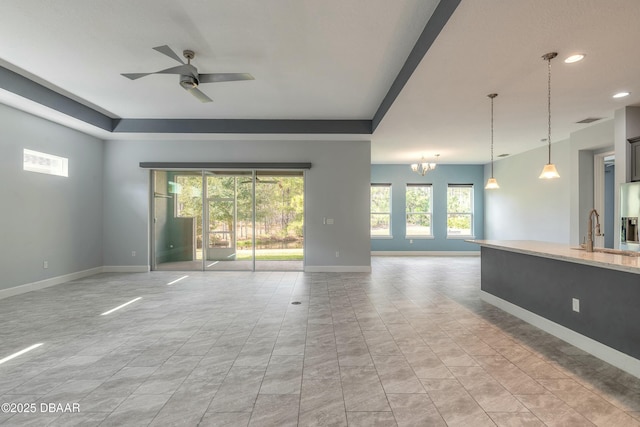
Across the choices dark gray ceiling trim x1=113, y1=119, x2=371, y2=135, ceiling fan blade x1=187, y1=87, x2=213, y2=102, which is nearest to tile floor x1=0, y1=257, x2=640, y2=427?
ceiling fan blade x1=187, y1=87, x2=213, y2=102

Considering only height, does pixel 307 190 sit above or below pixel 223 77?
below

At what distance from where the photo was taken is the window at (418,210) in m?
9.75

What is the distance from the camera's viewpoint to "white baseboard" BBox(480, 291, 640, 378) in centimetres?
243

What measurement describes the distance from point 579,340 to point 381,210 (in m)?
7.04

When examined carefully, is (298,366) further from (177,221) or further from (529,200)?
(529,200)

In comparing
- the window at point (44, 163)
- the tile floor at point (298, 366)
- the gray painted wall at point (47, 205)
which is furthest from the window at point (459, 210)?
the window at point (44, 163)

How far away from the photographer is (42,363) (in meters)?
2.59

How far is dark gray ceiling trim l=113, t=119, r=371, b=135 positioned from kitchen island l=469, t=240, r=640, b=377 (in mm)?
3562

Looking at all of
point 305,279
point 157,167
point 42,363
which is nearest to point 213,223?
point 157,167

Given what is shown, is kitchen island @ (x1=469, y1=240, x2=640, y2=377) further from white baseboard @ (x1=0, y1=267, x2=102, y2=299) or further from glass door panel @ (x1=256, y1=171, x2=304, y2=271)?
white baseboard @ (x1=0, y1=267, x2=102, y2=299)

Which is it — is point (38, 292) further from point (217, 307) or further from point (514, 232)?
point (514, 232)

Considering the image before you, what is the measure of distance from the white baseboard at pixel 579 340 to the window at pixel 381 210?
5657 mm

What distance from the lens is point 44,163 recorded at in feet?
17.6

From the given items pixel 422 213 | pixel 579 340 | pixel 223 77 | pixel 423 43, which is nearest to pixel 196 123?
pixel 223 77
